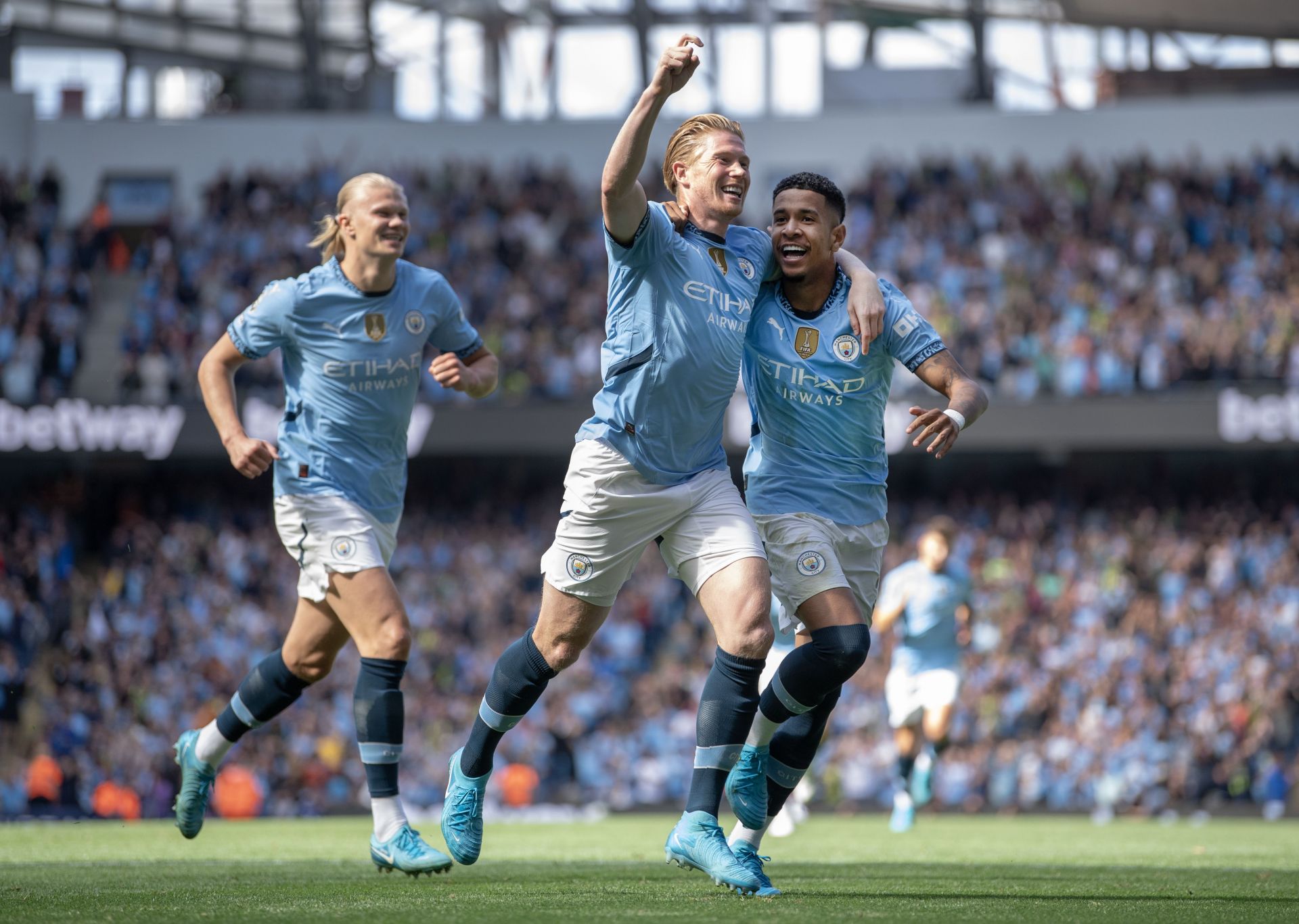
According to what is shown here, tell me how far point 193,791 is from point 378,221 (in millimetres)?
2968

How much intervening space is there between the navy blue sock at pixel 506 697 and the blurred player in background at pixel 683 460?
0.01 meters

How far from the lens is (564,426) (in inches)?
882

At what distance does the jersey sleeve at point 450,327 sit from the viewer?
736 centimetres

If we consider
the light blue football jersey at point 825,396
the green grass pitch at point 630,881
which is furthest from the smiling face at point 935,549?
the light blue football jersey at point 825,396

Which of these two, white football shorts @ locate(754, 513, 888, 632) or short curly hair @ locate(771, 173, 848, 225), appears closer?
white football shorts @ locate(754, 513, 888, 632)

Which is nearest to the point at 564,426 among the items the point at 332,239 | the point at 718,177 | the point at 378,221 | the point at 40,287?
the point at 40,287

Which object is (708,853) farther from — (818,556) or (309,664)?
(309,664)

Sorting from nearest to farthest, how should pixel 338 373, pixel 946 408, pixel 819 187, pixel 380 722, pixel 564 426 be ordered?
pixel 946 408 → pixel 819 187 → pixel 380 722 → pixel 338 373 → pixel 564 426

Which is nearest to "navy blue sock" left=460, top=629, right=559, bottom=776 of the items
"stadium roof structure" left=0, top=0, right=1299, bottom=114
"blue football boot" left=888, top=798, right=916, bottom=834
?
"blue football boot" left=888, top=798, right=916, bottom=834

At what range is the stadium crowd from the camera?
18.9 meters

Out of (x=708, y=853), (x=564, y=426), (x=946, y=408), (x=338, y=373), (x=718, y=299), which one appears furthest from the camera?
(x=564, y=426)

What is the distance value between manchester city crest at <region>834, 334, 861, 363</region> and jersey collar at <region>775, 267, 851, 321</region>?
0.18m

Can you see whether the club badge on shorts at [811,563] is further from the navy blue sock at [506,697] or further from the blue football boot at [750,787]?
the navy blue sock at [506,697]

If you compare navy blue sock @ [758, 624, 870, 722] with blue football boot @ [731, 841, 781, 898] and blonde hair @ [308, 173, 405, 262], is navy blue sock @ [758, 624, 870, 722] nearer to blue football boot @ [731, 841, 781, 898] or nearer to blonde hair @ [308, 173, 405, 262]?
blue football boot @ [731, 841, 781, 898]
